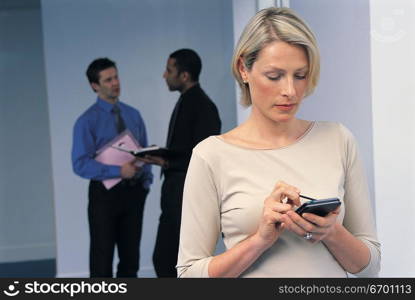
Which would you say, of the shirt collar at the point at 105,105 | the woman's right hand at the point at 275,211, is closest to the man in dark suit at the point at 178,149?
the shirt collar at the point at 105,105

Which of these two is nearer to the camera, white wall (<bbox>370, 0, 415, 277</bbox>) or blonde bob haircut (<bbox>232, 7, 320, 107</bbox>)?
blonde bob haircut (<bbox>232, 7, 320, 107</bbox>)

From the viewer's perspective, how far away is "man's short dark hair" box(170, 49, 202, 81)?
14.6 feet

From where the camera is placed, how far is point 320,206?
1.55 meters

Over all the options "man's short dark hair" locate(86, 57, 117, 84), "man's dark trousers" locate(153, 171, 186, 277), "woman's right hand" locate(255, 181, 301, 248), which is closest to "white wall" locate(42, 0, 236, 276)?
"man's short dark hair" locate(86, 57, 117, 84)

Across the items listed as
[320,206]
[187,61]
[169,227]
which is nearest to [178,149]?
[169,227]

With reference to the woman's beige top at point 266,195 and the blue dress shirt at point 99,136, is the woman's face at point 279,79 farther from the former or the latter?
the blue dress shirt at point 99,136

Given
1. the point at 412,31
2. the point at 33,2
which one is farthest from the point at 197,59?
the point at 412,31

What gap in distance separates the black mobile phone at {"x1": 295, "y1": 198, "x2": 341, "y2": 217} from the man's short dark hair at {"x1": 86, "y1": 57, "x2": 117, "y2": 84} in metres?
3.28

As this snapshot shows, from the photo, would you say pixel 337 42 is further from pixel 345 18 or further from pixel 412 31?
pixel 412 31

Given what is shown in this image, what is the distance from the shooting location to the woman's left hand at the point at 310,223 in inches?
61.7

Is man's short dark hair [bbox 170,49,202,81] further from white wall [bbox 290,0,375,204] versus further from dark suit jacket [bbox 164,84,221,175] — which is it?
white wall [bbox 290,0,375,204]

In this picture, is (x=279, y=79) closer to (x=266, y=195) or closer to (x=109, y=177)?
(x=266, y=195)

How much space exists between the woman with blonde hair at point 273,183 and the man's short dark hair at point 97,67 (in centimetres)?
300

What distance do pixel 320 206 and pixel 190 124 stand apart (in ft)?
8.79
